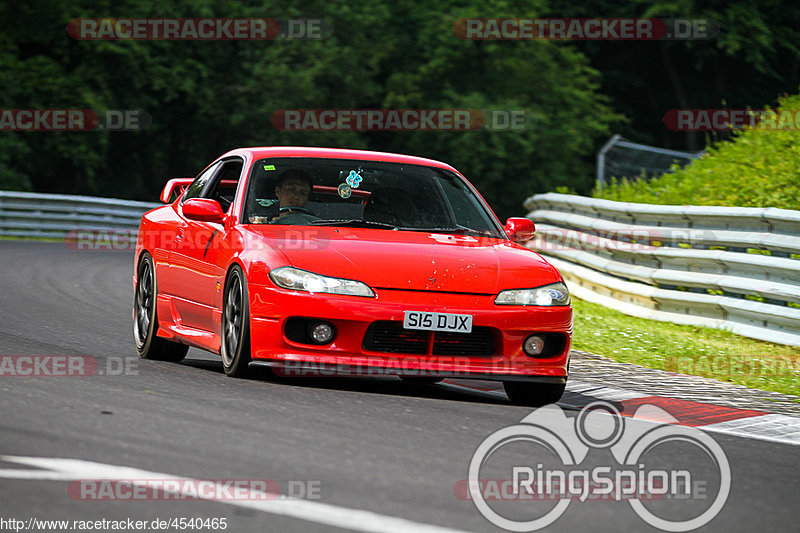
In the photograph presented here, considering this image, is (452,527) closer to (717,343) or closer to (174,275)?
(174,275)

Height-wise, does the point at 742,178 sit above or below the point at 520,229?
below

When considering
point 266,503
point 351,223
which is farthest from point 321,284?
point 266,503

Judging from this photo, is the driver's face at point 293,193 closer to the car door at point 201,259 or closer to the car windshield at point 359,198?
the car windshield at point 359,198

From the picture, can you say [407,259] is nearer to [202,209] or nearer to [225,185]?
[202,209]

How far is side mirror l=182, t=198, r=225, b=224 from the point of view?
28.5 ft

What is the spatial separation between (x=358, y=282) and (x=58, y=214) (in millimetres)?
22948

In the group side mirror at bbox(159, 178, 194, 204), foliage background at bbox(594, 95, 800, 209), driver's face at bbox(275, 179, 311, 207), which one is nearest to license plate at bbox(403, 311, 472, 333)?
driver's face at bbox(275, 179, 311, 207)

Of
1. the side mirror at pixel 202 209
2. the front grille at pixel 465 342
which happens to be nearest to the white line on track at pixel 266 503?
the front grille at pixel 465 342

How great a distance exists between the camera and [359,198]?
9.12 metres

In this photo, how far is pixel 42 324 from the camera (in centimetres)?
1114

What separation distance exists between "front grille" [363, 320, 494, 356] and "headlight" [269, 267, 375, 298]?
0.69ft

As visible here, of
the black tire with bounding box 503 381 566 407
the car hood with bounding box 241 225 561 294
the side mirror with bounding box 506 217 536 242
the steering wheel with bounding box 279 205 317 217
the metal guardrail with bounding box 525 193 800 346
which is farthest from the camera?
the metal guardrail with bounding box 525 193 800 346

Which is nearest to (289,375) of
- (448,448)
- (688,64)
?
(448,448)

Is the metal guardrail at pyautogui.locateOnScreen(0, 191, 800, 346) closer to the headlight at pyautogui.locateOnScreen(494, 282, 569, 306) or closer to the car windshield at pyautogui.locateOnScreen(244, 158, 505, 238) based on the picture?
the car windshield at pyautogui.locateOnScreen(244, 158, 505, 238)
